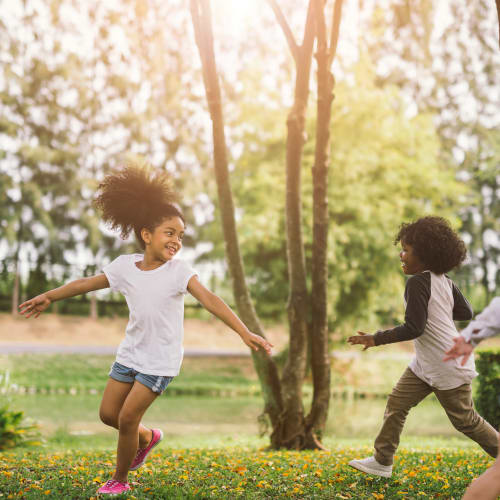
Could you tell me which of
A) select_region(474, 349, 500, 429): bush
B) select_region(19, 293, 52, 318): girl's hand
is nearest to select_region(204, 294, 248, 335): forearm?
select_region(19, 293, 52, 318): girl's hand

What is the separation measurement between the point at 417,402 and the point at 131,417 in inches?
78.4

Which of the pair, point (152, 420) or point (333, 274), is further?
point (333, 274)

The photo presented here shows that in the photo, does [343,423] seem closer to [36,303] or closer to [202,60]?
[202,60]

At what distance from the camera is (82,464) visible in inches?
235

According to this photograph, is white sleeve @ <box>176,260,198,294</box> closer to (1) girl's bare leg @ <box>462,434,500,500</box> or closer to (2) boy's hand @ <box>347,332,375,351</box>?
(2) boy's hand @ <box>347,332,375,351</box>

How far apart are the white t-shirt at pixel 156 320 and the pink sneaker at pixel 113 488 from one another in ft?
2.58

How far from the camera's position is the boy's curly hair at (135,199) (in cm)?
474

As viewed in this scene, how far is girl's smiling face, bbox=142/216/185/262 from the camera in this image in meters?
4.52

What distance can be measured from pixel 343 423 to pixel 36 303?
10.7m

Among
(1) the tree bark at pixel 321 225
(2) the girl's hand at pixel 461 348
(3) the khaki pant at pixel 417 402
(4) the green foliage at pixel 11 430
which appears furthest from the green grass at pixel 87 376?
(2) the girl's hand at pixel 461 348

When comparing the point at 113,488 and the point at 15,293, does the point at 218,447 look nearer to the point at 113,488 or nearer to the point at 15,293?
the point at 113,488

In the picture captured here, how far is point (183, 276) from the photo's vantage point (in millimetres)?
4391

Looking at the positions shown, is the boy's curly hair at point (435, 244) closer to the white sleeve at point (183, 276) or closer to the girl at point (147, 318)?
the girl at point (147, 318)

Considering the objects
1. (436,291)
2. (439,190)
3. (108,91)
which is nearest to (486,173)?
(436,291)
